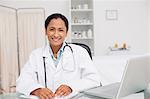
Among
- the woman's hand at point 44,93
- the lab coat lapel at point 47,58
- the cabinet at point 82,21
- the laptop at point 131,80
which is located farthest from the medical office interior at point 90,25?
the laptop at point 131,80

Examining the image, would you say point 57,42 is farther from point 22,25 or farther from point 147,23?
point 147,23

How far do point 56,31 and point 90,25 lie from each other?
3.21 meters

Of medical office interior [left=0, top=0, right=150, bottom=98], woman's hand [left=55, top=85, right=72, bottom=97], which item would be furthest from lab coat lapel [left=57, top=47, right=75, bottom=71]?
medical office interior [left=0, top=0, right=150, bottom=98]

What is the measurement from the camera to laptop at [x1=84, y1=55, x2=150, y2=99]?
1.07m

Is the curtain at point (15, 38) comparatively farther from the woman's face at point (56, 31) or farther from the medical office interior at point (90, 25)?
the woman's face at point (56, 31)

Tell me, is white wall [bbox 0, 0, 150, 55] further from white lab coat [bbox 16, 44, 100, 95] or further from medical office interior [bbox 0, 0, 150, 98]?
white lab coat [bbox 16, 44, 100, 95]

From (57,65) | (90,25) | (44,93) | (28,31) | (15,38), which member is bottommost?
(44,93)

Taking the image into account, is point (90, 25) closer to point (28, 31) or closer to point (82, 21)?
point (82, 21)

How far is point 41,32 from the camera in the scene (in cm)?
441

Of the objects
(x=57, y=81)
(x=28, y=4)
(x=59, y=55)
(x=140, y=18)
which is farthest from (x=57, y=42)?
(x=140, y=18)

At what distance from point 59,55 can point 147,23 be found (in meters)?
3.63

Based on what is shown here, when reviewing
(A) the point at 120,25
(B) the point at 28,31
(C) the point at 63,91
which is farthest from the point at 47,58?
(A) the point at 120,25

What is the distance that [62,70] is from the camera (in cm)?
156

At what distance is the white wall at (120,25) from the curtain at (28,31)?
1165 millimetres
